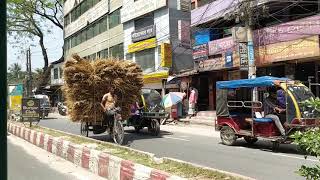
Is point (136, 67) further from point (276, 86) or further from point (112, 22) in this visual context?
point (112, 22)

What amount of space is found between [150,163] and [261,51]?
17779mm

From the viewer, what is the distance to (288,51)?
77.0 ft

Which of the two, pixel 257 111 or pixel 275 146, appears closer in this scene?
pixel 275 146

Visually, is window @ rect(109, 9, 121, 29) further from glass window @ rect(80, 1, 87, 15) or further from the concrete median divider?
the concrete median divider

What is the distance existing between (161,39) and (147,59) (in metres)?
3.02

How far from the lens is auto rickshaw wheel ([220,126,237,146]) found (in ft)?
49.6

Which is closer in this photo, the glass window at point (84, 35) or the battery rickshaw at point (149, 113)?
the battery rickshaw at point (149, 113)

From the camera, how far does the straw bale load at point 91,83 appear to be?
16141 millimetres

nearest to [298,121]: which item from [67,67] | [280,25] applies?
[67,67]

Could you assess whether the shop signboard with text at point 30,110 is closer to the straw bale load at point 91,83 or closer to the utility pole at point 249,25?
the straw bale load at point 91,83

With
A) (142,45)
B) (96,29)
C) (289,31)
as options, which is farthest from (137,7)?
(289,31)

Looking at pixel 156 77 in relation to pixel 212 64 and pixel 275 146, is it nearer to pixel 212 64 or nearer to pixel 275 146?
pixel 212 64

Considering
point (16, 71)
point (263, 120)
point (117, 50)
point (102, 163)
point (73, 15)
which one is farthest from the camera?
point (16, 71)
